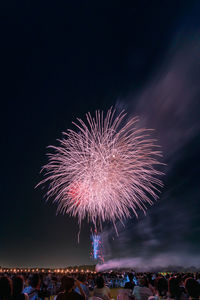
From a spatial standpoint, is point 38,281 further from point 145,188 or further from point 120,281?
point 120,281

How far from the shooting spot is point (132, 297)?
7949 mm

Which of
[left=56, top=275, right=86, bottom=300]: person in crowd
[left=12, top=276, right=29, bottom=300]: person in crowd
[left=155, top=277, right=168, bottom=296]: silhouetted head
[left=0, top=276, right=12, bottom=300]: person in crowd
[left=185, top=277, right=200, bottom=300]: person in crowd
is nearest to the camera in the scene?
[left=0, top=276, right=12, bottom=300]: person in crowd

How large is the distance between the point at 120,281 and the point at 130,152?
2218cm

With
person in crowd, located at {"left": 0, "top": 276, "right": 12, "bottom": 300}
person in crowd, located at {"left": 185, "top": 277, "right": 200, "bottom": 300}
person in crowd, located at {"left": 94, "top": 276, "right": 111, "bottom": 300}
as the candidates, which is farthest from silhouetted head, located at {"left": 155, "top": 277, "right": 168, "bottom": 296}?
person in crowd, located at {"left": 0, "top": 276, "right": 12, "bottom": 300}

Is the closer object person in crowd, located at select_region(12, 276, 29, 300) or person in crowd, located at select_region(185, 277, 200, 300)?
person in crowd, located at select_region(12, 276, 29, 300)

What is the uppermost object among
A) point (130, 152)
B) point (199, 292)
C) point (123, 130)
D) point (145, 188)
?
point (123, 130)

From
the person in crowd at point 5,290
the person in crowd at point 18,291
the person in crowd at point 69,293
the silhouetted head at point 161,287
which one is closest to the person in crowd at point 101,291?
the silhouetted head at point 161,287

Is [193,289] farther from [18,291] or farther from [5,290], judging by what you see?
[5,290]

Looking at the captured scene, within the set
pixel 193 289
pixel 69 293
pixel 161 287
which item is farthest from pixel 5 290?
pixel 161 287

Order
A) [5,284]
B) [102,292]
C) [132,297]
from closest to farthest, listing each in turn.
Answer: [5,284] → [102,292] → [132,297]

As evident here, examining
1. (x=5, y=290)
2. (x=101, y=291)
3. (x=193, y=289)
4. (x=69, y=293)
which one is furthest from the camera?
(x=101, y=291)

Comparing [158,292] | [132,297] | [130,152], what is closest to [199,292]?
[158,292]

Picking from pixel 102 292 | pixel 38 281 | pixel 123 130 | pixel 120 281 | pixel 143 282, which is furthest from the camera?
pixel 120 281

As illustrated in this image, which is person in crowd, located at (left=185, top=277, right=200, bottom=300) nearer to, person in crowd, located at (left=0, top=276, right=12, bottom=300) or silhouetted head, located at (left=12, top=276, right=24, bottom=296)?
silhouetted head, located at (left=12, top=276, right=24, bottom=296)
